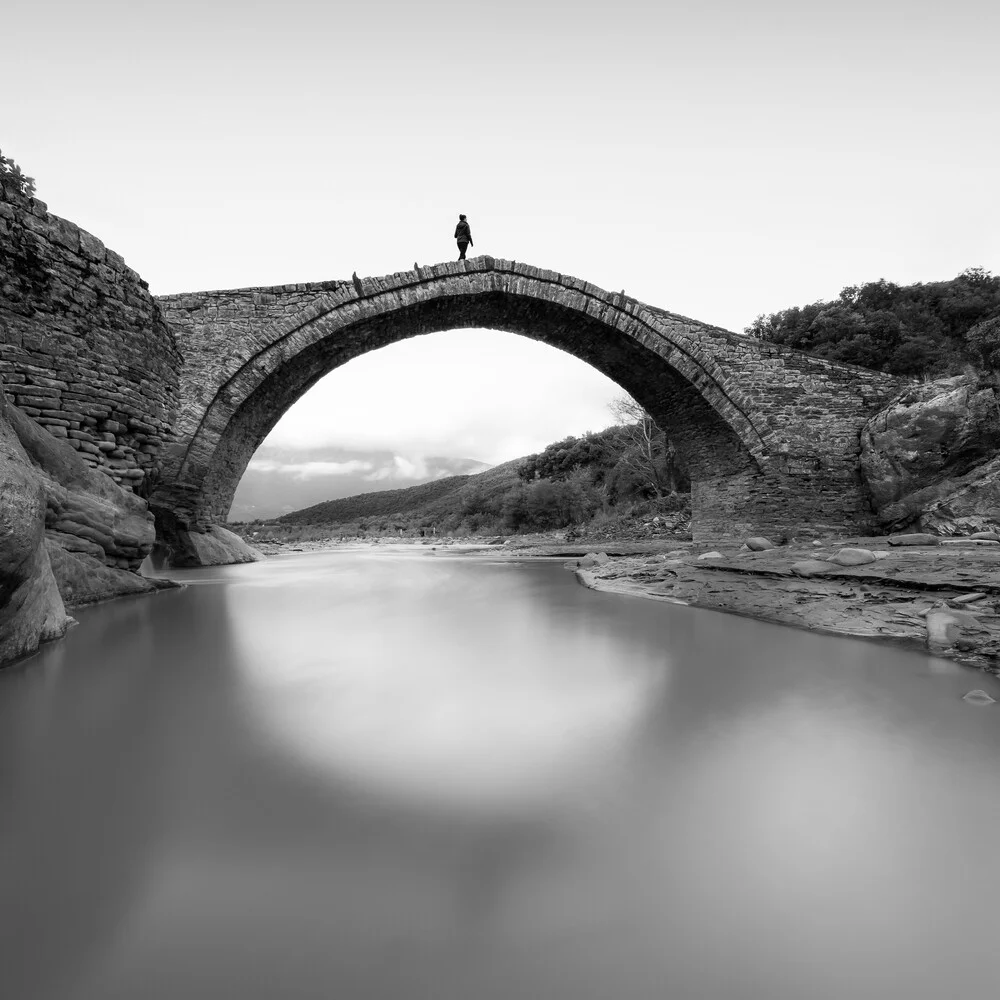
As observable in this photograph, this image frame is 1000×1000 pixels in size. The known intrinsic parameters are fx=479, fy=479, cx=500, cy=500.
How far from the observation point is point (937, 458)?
759cm

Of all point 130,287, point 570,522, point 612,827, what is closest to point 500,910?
point 612,827

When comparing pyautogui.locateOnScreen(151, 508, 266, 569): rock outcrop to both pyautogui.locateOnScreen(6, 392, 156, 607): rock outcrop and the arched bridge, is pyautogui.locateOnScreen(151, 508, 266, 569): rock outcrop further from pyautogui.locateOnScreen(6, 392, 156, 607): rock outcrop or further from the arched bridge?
pyautogui.locateOnScreen(6, 392, 156, 607): rock outcrop

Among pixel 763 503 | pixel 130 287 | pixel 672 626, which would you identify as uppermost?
pixel 130 287

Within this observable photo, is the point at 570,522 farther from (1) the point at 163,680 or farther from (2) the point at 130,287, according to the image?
(1) the point at 163,680

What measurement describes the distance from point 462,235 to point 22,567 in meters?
9.17

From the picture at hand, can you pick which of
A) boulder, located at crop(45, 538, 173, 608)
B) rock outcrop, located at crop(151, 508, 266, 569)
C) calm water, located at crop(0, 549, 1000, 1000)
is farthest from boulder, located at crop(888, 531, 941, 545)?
rock outcrop, located at crop(151, 508, 266, 569)

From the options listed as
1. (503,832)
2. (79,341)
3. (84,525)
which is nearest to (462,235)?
(79,341)

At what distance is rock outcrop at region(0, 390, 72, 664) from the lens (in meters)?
2.15

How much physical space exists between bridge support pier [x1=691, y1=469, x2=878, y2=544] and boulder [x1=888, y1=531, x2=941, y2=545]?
3959 millimetres

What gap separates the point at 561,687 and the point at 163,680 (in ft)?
6.02

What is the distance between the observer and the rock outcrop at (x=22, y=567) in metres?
2.15

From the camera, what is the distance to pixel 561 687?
2105 millimetres

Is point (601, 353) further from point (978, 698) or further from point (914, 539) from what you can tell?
point (978, 698)

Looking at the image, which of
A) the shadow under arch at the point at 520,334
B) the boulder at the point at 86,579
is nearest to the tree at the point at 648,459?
the shadow under arch at the point at 520,334
